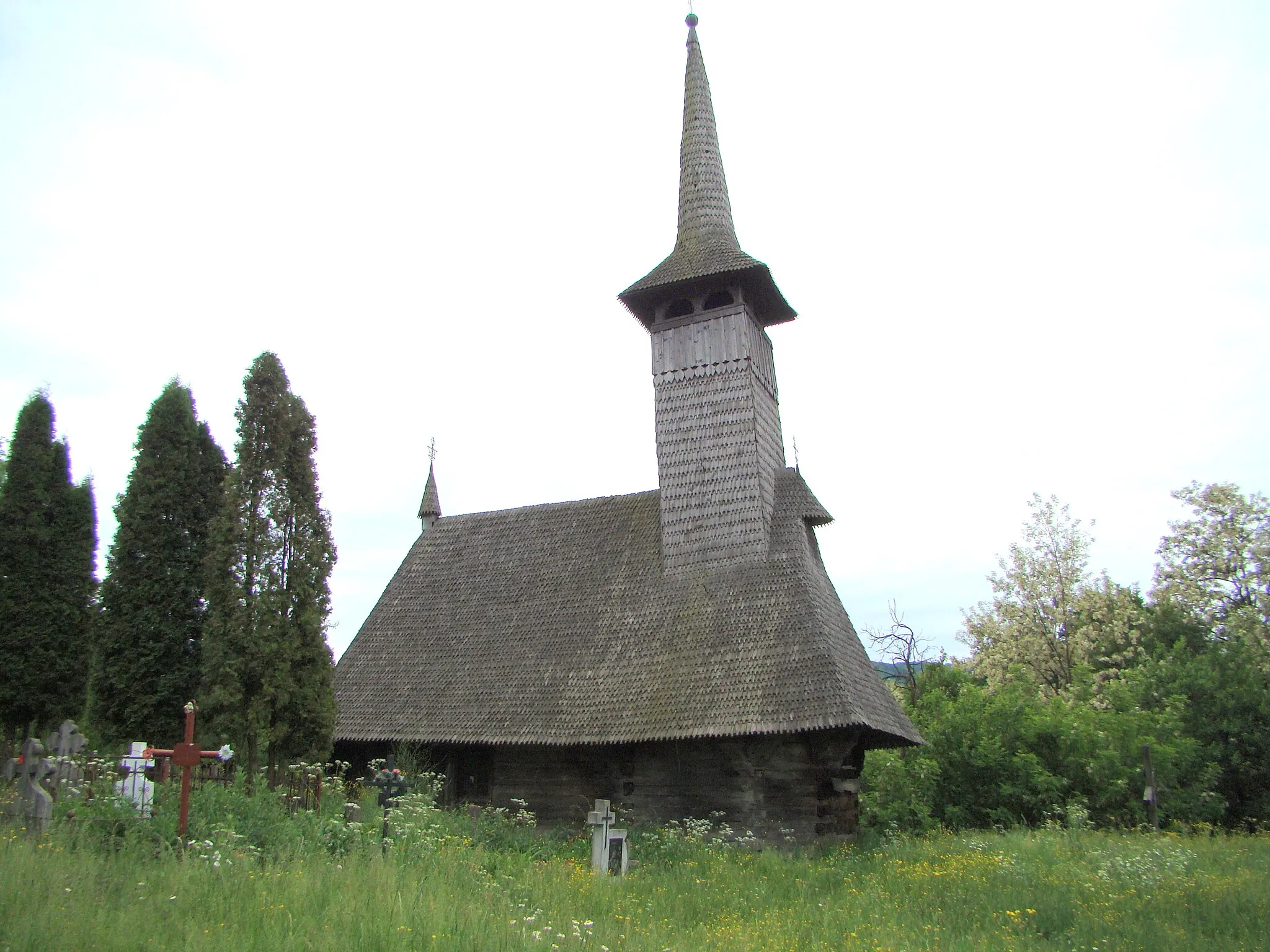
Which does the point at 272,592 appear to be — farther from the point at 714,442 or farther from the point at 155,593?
the point at 714,442

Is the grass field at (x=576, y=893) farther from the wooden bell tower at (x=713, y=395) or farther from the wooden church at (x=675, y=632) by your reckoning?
the wooden bell tower at (x=713, y=395)

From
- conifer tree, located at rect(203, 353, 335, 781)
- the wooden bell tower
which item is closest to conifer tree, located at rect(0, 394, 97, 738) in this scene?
conifer tree, located at rect(203, 353, 335, 781)

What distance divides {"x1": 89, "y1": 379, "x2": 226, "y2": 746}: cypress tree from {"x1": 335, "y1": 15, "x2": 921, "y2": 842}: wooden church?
12.3ft

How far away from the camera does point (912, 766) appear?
61.0 feet

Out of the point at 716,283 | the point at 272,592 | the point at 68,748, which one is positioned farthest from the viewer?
the point at 716,283

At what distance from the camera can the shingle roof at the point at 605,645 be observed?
15.0 meters

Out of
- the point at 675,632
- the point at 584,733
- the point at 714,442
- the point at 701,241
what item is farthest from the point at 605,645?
the point at 701,241

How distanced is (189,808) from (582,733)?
7.43 meters

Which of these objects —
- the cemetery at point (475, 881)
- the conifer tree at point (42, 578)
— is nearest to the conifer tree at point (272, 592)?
the cemetery at point (475, 881)

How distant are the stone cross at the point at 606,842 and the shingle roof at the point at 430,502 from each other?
41.2 feet

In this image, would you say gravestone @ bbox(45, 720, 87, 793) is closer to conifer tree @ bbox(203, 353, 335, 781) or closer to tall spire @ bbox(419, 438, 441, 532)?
conifer tree @ bbox(203, 353, 335, 781)

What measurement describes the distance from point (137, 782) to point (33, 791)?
1408 mm

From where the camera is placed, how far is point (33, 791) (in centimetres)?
823

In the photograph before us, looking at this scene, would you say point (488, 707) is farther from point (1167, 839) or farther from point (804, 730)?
point (1167, 839)
